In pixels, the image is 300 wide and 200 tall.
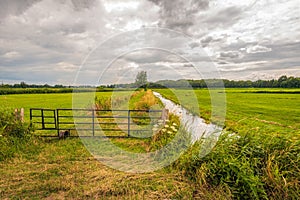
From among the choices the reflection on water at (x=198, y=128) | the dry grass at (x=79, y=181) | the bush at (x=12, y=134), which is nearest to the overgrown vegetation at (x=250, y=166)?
the dry grass at (x=79, y=181)

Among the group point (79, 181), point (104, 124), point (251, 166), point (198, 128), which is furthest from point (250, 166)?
point (104, 124)

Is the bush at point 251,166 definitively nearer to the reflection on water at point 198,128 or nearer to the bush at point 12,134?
the reflection on water at point 198,128

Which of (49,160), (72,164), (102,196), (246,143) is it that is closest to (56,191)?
(102,196)

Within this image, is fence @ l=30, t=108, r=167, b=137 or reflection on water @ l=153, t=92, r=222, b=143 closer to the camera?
reflection on water @ l=153, t=92, r=222, b=143

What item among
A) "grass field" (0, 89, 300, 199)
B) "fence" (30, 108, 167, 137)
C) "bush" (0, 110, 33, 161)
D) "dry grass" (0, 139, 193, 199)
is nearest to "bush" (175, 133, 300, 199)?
"grass field" (0, 89, 300, 199)

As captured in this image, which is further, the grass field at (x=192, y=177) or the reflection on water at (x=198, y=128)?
the reflection on water at (x=198, y=128)

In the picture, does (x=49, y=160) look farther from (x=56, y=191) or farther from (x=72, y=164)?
(x=56, y=191)

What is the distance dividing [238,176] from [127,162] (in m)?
2.86

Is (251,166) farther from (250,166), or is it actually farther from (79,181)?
(79,181)

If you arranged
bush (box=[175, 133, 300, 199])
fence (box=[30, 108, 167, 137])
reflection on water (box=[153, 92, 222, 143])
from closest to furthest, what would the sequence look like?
bush (box=[175, 133, 300, 199])
reflection on water (box=[153, 92, 222, 143])
fence (box=[30, 108, 167, 137])

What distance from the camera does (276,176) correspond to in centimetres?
384

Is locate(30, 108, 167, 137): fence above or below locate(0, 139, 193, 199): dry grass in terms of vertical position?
above

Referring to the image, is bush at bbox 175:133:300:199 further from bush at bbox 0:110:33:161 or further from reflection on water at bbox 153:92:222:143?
bush at bbox 0:110:33:161

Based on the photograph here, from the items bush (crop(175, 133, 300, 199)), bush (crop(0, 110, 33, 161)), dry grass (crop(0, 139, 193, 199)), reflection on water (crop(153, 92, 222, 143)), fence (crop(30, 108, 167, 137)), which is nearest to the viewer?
bush (crop(175, 133, 300, 199))
